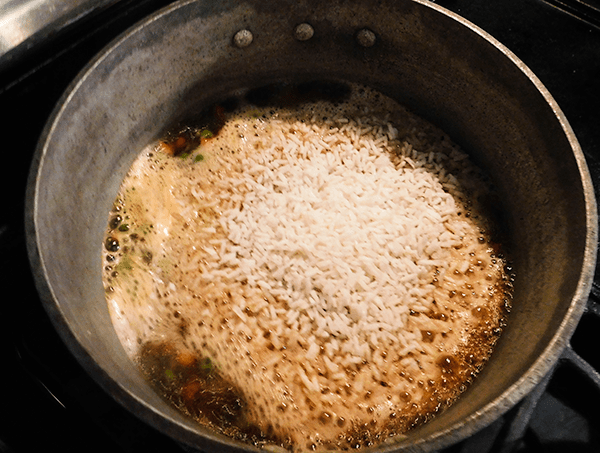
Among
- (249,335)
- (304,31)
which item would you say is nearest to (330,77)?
(304,31)

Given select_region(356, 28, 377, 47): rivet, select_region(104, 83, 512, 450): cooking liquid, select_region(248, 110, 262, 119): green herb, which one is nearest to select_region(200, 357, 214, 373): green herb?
select_region(104, 83, 512, 450): cooking liquid

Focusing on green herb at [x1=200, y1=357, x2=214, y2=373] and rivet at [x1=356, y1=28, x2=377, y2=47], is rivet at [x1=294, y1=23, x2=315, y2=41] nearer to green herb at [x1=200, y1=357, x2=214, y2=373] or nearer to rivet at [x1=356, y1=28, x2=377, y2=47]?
rivet at [x1=356, y1=28, x2=377, y2=47]

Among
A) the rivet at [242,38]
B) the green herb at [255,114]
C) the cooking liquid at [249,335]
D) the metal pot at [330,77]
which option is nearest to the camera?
the metal pot at [330,77]

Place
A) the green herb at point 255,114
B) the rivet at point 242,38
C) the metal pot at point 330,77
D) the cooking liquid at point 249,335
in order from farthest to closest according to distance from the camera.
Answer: the green herb at point 255,114, the rivet at point 242,38, the cooking liquid at point 249,335, the metal pot at point 330,77

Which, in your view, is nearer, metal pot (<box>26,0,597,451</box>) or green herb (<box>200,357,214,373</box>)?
metal pot (<box>26,0,597,451</box>)

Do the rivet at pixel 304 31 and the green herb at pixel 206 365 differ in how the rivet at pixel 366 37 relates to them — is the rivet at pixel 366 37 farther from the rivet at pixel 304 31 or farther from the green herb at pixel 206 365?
the green herb at pixel 206 365

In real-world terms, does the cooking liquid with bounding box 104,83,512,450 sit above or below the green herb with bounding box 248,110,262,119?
below

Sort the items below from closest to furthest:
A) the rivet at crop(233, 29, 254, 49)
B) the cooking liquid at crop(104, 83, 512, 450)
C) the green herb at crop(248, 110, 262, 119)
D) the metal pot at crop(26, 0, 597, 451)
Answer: the metal pot at crop(26, 0, 597, 451) → the cooking liquid at crop(104, 83, 512, 450) → the rivet at crop(233, 29, 254, 49) → the green herb at crop(248, 110, 262, 119)

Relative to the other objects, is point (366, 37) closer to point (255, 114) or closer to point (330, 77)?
point (330, 77)

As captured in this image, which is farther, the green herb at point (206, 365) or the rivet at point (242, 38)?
the rivet at point (242, 38)

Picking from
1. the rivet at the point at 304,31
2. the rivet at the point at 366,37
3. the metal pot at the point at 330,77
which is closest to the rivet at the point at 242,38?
the metal pot at the point at 330,77
